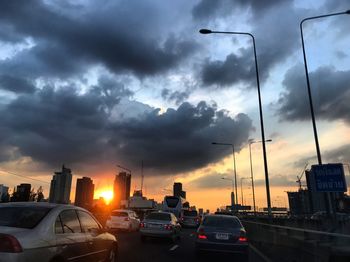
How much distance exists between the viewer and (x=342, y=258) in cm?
816

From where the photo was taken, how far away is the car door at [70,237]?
21.7 feet

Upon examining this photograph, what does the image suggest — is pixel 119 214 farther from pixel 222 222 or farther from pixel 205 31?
pixel 222 222

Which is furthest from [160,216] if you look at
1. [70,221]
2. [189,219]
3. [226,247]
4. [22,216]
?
[189,219]

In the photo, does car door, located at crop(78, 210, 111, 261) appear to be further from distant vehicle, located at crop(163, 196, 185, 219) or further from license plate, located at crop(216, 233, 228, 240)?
distant vehicle, located at crop(163, 196, 185, 219)

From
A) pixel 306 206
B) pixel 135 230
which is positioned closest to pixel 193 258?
pixel 135 230

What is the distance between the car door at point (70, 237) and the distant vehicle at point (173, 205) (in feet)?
112

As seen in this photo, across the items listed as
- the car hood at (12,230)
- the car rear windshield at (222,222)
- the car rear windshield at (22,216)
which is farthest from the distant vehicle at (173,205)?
the car hood at (12,230)

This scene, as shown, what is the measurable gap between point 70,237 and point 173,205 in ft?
116

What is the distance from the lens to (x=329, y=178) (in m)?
15.7

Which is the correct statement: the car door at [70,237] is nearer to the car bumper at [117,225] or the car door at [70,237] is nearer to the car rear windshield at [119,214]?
the car bumper at [117,225]

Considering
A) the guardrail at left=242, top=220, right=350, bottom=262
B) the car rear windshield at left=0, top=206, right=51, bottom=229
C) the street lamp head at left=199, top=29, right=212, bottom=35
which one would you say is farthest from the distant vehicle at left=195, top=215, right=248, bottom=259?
the street lamp head at left=199, top=29, right=212, bottom=35

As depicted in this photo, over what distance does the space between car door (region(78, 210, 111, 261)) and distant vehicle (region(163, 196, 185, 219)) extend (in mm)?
32796

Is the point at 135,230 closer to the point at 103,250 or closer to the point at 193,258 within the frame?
the point at 193,258

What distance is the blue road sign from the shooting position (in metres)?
15.4
